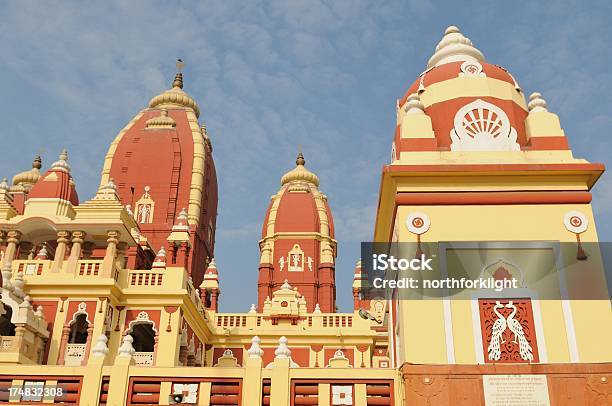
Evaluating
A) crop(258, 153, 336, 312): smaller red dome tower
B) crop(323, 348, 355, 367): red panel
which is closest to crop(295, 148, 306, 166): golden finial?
crop(258, 153, 336, 312): smaller red dome tower

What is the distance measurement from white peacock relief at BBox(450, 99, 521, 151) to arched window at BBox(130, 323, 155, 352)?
12.7 m

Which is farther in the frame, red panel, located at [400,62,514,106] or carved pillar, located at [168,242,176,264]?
carved pillar, located at [168,242,176,264]

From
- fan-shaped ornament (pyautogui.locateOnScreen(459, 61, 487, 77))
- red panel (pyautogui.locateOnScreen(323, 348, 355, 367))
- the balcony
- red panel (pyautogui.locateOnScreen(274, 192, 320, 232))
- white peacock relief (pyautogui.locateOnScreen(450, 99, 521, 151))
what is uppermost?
red panel (pyautogui.locateOnScreen(274, 192, 320, 232))

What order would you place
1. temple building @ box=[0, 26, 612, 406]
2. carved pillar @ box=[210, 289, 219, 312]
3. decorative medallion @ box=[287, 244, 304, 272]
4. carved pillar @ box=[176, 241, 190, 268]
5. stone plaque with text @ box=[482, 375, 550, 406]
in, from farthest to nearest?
1. decorative medallion @ box=[287, 244, 304, 272]
2. carved pillar @ box=[210, 289, 219, 312]
3. carved pillar @ box=[176, 241, 190, 268]
4. temple building @ box=[0, 26, 612, 406]
5. stone plaque with text @ box=[482, 375, 550, 406]

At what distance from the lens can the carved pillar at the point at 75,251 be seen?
19.1 meters

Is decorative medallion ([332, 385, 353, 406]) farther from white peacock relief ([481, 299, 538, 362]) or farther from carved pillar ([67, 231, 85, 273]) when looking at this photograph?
carved pillar ([67, 231, 85, 273])

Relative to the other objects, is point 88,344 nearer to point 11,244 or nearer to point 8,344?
point 8,344

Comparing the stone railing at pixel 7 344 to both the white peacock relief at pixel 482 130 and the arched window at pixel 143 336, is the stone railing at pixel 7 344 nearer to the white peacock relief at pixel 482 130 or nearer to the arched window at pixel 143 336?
the arched window at pixel 143 336

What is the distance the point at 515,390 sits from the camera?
9109mm

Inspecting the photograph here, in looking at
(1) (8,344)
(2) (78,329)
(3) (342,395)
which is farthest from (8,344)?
(3) (342,395)

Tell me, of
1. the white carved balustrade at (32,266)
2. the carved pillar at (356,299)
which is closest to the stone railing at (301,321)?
the carved pillar at (356,299)

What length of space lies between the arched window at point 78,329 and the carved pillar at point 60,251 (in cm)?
160

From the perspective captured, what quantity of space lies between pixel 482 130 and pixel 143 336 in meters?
14.9

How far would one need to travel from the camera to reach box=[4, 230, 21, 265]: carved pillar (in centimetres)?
2006
